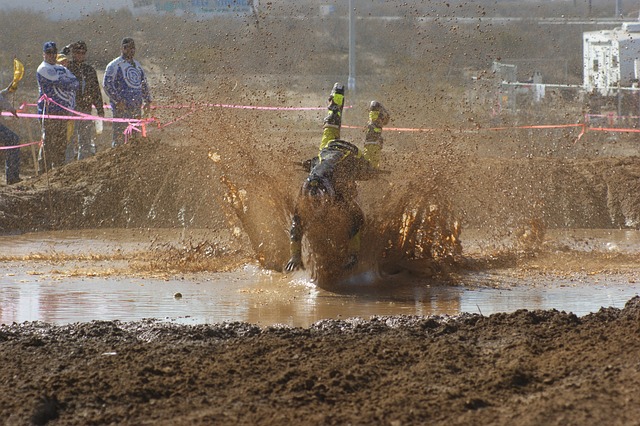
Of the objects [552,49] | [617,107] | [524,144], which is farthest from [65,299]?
[552,49]

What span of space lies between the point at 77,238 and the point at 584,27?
31.7m

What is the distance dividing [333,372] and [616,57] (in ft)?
75.9

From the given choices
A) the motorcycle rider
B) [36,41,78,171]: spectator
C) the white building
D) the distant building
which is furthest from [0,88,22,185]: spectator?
the white building

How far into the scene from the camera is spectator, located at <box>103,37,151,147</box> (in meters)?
18.6

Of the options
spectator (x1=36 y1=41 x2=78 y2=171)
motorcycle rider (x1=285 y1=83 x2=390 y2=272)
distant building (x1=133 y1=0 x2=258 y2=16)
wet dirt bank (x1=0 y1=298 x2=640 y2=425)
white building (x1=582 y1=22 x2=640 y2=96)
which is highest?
distant building (x1=133 y1=0 x2=258 y2=16)

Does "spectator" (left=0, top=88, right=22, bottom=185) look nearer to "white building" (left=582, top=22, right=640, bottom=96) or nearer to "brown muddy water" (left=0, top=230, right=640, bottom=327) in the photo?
"brown muddy water" (left=0, top=230, right=640, bottom=327)

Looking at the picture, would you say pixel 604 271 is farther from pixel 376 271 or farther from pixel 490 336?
pixel 490 336

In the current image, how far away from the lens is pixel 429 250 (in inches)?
510

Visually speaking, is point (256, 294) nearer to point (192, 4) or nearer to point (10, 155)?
point (10, 155)

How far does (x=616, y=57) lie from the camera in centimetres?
2814

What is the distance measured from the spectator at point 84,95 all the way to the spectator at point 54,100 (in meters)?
0.34

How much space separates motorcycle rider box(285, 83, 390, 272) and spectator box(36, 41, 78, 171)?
782 cm

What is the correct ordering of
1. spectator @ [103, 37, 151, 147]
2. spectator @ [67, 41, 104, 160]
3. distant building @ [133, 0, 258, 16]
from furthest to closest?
distant building @ [133, 0, 258, 16]
spectator @ [67, 41, 104, 160]
spectator @ [103, 37, 151, 147]

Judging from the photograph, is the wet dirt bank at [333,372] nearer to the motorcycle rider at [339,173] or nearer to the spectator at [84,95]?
the motorcycle rider at [339,173]
